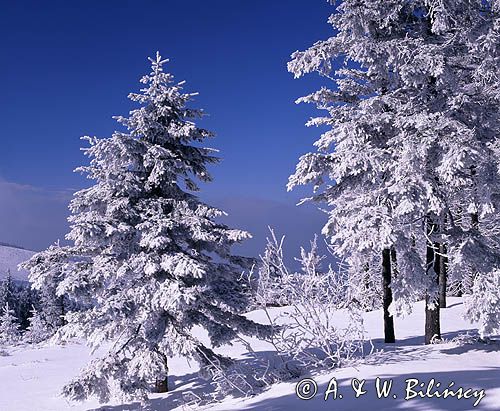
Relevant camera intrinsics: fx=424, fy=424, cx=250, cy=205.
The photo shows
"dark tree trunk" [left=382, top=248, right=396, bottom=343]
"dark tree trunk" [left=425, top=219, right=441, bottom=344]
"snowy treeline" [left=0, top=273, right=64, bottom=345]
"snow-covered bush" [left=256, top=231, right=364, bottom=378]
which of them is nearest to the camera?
"snow-covered bush" [left=256, top=231, right=364, bottom=378]

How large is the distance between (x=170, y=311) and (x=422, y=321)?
12.5 meters

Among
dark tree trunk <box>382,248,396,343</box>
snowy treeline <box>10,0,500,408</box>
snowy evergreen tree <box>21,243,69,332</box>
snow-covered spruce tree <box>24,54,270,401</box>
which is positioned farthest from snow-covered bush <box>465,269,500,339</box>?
snowy evergreen tree <box>21,243,69,332</box>

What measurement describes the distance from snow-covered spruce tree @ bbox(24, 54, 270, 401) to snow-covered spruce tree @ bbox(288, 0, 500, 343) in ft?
10.7

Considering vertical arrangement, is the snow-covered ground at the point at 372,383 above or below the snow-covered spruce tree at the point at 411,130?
below

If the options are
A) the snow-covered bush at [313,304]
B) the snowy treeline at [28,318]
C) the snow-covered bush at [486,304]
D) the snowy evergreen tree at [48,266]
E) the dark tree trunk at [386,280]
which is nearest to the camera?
the snow-covered bush at [313,304]

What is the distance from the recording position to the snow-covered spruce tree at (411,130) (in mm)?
9430

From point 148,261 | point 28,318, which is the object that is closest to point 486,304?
point 148,261

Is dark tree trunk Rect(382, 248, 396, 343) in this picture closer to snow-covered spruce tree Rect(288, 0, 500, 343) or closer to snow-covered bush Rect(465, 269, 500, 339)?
snow-covered spruce tree Rect(288, 0, 500, 343)

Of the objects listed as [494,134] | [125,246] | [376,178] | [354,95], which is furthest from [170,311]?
[494,134]

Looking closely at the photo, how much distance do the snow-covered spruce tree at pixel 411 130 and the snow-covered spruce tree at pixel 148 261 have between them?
3256mm

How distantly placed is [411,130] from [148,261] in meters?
7.40

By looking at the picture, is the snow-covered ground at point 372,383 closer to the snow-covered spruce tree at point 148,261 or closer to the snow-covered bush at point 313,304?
the snow-covered bush at point 313,304

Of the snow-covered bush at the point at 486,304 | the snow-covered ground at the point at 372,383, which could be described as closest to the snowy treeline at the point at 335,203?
the snow-covered bush at the point at 486,304

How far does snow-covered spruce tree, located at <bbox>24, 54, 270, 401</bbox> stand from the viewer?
10.5 meters
